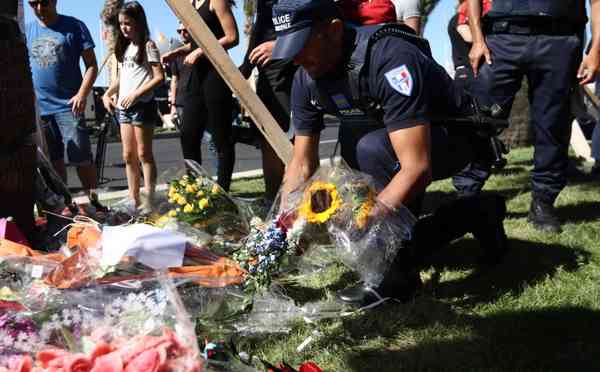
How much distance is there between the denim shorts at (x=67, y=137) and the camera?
4656mm

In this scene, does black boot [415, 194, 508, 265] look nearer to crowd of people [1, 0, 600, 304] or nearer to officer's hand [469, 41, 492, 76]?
crowd of people [1, 0, 600, 304]

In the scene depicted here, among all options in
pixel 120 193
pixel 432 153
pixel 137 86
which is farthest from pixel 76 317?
pixel 120 193

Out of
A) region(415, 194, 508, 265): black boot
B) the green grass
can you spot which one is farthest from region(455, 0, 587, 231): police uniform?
region(415, 194, 508, 265): black boot

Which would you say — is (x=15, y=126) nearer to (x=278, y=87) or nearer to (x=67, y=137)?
(x=278, y=87)

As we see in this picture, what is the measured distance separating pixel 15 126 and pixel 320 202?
143 cm

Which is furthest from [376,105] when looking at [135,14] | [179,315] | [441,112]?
[135,14]

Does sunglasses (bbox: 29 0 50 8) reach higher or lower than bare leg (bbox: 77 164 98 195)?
higher

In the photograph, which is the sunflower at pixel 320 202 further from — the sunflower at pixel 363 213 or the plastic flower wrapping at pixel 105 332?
the plastic flower wrapping at pixel 105 332

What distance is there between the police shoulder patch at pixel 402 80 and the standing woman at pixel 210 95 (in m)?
1.96

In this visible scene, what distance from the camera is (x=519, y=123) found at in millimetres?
8398

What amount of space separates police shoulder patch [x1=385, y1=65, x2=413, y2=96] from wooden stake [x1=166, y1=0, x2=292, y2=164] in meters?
1.04

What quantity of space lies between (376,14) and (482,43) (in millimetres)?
897

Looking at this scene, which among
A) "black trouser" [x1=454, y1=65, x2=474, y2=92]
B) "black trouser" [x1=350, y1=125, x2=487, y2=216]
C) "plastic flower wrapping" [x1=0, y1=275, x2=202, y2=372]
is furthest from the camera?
"black trouser" [x1=454, y1=65, x2=474, y2=92]

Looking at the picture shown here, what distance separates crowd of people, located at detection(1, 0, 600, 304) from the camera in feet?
7.70
